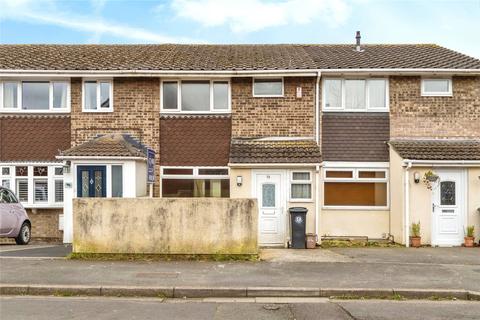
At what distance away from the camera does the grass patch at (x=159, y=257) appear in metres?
11.6

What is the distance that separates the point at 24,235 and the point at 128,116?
481cm

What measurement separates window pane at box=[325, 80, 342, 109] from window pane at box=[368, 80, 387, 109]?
0.98m

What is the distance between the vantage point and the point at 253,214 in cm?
1162

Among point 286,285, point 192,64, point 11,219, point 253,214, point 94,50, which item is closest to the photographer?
point 286,285

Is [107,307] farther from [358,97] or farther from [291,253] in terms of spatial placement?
[358,97]

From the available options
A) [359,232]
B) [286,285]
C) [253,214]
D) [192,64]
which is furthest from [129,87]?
[286,285]

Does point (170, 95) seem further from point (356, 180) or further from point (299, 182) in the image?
point (356, 180)

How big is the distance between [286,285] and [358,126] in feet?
28.0

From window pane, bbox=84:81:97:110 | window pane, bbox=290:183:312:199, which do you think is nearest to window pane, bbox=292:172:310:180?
window pane, bbox=290:183:312:199

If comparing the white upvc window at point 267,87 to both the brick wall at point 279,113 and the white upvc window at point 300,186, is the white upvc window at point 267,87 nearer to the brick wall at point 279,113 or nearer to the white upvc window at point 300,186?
the brick wall at point 279,113

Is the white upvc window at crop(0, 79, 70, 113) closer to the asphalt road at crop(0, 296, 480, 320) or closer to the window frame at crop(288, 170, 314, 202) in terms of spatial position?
the window frame at crop(288, 170, 314, 202)

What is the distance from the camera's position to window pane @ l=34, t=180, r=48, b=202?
1659 cm

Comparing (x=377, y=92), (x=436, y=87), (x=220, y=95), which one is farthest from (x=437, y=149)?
(x=220, y=95)

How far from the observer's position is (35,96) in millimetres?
16969
